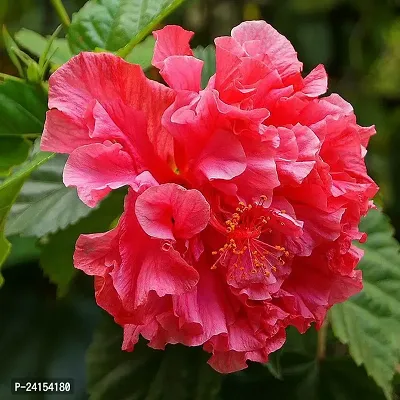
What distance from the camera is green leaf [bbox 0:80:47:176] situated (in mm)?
547

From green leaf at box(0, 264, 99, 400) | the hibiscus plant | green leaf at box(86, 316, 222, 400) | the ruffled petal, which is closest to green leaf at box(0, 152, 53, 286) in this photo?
the hibiscus plant

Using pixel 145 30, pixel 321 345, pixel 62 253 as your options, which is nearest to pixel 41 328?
pixel 62 253

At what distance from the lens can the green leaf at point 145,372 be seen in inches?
26.0

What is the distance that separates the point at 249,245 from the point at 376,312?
11.4 inches

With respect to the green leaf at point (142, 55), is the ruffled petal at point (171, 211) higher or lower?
higher

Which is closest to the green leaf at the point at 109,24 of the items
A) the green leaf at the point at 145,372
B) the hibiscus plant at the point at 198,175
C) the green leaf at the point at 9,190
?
the hibiscus plant at the point at 198,175

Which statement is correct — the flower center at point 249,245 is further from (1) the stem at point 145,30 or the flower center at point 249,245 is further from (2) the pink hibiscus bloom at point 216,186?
(1) the stem at point 145,30

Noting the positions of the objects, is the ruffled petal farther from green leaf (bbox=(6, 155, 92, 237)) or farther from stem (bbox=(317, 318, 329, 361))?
stem (bbox=(317, 318, 329, 361))

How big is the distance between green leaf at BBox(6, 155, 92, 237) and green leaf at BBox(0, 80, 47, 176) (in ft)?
0.26

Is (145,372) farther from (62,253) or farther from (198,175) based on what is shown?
(198,175)

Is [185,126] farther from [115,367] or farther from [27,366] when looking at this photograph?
[27,366]

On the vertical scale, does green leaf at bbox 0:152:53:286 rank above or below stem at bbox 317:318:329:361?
above

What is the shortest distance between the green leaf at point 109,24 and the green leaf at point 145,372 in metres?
0.30

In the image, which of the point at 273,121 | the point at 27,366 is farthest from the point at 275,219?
the point at 27,366
